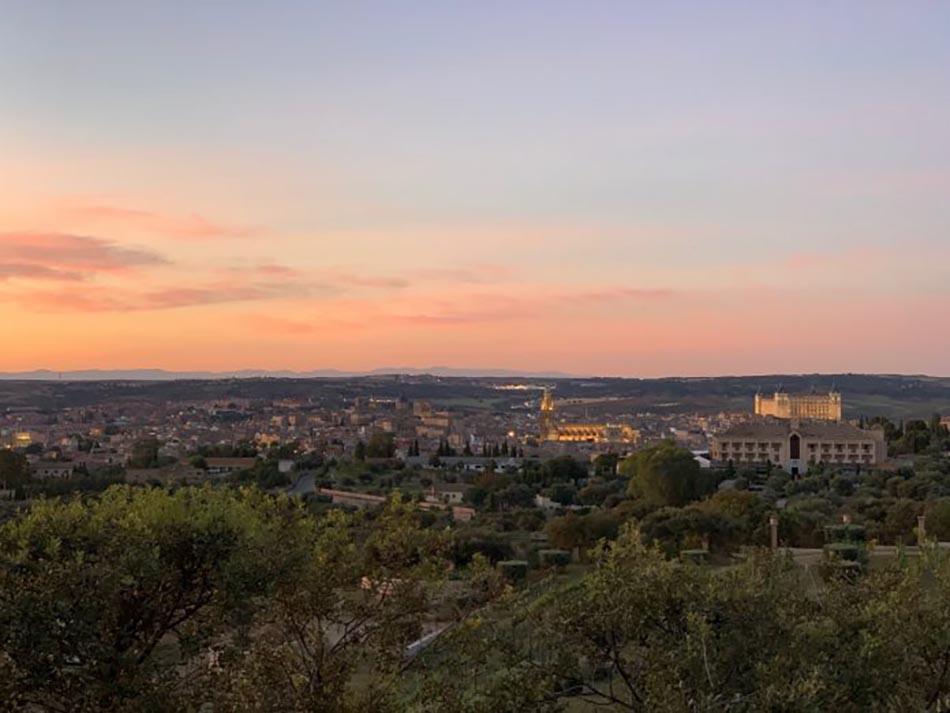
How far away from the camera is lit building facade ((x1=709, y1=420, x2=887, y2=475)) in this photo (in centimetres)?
6762

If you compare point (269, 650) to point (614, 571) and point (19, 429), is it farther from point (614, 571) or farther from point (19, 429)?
point (19, 429)

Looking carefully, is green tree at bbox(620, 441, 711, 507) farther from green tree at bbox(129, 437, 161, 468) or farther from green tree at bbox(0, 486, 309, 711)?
green tree at bbox(0, 486, 309, 711)

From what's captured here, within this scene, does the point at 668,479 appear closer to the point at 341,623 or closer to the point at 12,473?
the point at 12,473

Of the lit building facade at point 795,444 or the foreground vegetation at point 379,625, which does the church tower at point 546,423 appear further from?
the foreground vegetation at point 379,625

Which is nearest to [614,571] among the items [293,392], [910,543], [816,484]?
[910,543]

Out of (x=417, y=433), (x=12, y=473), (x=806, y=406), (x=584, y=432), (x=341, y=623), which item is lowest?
(x=417, y=433)

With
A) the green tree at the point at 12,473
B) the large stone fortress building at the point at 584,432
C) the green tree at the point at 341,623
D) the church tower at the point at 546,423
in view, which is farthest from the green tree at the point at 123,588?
the church tower at the point at 546,423

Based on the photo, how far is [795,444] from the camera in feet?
235

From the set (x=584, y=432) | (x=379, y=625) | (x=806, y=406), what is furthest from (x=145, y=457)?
(x=806, y=406)

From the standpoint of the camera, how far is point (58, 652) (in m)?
7.79

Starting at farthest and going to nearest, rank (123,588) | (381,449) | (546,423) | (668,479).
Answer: (546,423), (381,449), (668,479), (123,588)

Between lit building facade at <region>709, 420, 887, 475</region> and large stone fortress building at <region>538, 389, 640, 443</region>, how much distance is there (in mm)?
24831

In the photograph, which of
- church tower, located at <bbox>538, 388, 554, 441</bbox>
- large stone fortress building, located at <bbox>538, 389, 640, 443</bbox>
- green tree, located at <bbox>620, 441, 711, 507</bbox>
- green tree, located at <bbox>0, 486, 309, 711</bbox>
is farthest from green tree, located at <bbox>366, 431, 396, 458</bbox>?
green tree, located at <bbox>0, 486, 309, 711</bbox>

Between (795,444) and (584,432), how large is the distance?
1680 inches
